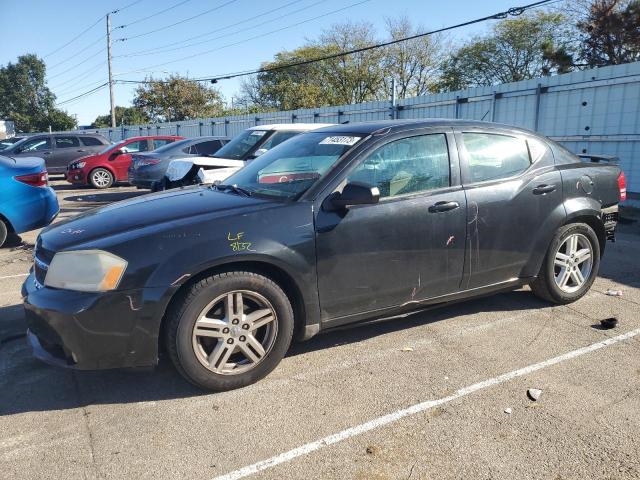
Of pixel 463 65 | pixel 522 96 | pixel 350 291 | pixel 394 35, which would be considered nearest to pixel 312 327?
pixel 350 291

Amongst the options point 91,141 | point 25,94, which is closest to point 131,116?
point 25,94

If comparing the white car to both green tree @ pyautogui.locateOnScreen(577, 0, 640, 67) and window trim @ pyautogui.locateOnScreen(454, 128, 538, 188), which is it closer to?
window trim @ pyautogui.locateOnScreen(454, 128, 538, 188)

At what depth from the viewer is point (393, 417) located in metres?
3.12

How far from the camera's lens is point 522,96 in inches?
484

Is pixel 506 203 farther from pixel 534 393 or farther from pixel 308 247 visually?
pixel 308 247

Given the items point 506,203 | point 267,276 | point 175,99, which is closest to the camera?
point 267,276

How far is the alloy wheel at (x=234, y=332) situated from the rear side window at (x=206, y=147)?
1058cm

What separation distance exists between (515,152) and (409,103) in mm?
11050

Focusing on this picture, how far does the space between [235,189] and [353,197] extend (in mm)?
1073

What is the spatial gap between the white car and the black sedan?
438 centimetres

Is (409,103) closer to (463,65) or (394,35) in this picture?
(394,35)

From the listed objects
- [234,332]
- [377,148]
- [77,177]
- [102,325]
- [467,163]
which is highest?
[377,148]

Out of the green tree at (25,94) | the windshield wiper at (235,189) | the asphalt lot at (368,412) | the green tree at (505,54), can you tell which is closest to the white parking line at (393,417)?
the asphalt lot at (368,412)

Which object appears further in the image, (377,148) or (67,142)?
(67,142)
